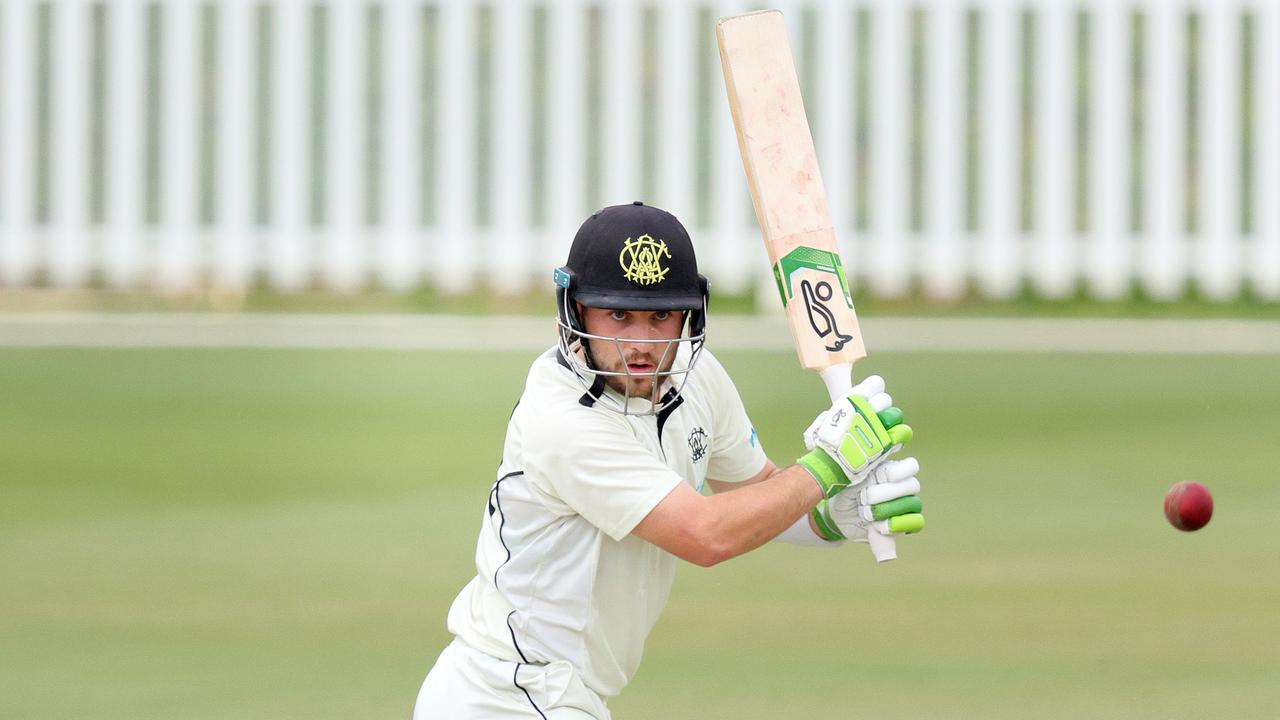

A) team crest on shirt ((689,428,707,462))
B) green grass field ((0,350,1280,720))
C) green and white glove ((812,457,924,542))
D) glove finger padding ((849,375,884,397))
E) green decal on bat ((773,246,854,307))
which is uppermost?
green decal on bat ((773,246,854,307))

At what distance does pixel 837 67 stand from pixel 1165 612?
6.42 m

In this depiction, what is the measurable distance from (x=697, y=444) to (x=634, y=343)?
0.99 ft

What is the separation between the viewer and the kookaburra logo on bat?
3877 millimetres

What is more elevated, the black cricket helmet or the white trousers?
the black cricket helmet

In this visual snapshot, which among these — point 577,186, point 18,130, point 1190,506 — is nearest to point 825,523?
point 1190,506

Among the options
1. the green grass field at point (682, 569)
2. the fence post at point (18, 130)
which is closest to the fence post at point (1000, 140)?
the green grass field at point (682, 569)

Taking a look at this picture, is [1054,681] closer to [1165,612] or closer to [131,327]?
[1165,612]

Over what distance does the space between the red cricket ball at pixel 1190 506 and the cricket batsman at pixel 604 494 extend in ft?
2.49

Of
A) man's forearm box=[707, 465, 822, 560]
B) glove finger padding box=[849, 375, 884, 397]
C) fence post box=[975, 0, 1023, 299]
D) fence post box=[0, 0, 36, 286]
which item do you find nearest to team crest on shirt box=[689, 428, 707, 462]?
man's forearm box=[707, 465, 822, 560]

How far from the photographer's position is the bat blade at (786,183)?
12.7ft

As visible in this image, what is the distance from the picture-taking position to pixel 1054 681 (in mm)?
5078

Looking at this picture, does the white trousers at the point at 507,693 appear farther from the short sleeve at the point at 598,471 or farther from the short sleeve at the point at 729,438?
the short sleeve at the point at 729,438

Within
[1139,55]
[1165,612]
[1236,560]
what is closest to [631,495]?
[1165,612]

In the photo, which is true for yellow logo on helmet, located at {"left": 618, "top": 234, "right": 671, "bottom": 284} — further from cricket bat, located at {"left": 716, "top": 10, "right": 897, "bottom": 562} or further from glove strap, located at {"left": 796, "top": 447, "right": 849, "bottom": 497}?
cricket bat, located at {"left": 716, "top": 10, "right": 897, "bottom": 562}
